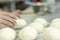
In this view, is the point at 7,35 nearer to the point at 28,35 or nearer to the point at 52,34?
the point at 28,35

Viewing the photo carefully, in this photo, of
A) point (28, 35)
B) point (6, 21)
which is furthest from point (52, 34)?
point (6, 21)

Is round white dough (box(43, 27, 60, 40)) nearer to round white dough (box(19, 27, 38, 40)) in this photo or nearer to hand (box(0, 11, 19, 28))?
round white dough (box(19, 27, 38, 40))

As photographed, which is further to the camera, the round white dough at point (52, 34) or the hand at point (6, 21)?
the hand at point (6, 21)

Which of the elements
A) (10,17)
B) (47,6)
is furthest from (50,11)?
(10,17)

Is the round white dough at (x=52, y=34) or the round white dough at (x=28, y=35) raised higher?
the round white dough at (x=52, y=34)

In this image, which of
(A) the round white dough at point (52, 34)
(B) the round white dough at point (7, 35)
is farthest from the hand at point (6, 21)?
(A) the round white dough at point (52, 34)

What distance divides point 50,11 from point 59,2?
2.31 feet

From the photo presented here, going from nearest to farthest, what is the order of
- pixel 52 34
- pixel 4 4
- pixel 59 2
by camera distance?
pixel 52 34
pixel 59 2
pixel 4 4

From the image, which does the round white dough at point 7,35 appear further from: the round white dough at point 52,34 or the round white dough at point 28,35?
the round white dough at point 52,34

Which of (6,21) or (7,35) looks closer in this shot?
(7,35)

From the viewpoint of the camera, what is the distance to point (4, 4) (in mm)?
2988

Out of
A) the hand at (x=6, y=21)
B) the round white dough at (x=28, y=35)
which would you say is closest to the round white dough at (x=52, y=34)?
the round white dough at (x=28, y=35)

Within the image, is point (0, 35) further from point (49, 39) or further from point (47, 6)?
point (47, 6)

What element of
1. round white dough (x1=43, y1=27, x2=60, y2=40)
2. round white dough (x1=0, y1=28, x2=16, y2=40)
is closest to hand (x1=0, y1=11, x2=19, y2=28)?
round white dough (x1=0, y1=28, x2=16, y2=40)
